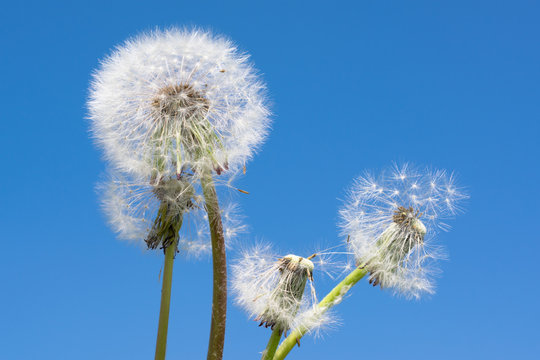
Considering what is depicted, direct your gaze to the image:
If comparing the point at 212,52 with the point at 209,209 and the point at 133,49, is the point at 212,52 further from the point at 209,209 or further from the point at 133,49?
the point at 209,209

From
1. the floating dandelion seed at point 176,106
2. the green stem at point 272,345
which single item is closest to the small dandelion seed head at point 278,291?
the green stem at point 272,345

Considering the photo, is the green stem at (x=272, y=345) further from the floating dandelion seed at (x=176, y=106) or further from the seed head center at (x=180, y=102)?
the seed head center at (x=180, y=102)

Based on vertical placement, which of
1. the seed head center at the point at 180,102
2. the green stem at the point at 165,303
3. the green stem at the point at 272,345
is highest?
the seed head center at the point at 180,102

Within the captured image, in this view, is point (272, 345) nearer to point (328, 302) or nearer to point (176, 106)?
point (328, 302)

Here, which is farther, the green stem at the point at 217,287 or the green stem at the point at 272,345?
the green stem at the point at 272,345

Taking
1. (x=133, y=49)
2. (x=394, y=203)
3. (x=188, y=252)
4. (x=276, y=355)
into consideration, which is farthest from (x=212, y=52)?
(x=276, y=355)

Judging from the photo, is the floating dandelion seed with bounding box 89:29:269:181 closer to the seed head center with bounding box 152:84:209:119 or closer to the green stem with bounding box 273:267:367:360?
the seed head center with bounding box 152:84:209:119
